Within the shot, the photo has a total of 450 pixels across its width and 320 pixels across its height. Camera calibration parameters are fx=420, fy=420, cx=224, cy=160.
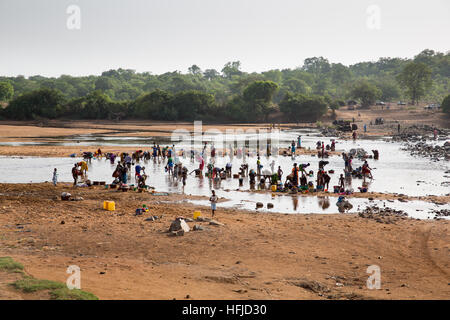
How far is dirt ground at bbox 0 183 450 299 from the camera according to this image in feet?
31.4

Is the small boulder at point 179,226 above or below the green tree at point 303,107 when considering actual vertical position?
below

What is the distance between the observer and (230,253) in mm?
12320

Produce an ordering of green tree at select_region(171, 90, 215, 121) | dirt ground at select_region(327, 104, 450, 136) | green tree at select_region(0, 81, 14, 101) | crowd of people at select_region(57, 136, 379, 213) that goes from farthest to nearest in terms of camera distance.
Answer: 1. green tree at select_region(0, 81, 14, 101)
2. green tree at select_region(171, 90, 215, 121)
3. dirt ground at select_region(327, 104, 450, 136)
4. crowd of people at select_region(57, 136, 379, 213)

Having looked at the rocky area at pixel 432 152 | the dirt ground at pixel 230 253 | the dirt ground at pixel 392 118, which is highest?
the dirt ground at pixel 392 118

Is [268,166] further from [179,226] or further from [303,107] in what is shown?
[303,107]

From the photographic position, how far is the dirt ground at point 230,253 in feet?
31.4

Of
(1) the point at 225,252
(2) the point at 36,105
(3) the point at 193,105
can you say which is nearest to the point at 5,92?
(2) the point at 36,105

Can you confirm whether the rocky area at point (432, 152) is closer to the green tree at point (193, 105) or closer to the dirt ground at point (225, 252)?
the dirt ground at point (225, 252)

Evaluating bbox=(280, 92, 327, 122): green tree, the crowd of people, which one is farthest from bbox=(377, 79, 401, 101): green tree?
the crowd of people

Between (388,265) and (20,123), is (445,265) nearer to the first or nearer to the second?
(388,265)

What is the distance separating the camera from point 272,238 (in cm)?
1380

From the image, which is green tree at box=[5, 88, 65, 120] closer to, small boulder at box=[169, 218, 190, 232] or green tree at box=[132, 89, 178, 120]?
green tree at box=[132, 89, 178, 120]

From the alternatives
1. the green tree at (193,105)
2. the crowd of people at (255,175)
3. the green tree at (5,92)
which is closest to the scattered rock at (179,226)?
the crowd of people at (255,175)
